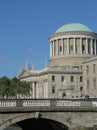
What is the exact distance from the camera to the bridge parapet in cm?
3360

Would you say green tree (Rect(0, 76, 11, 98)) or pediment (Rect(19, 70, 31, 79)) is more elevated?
pediment (Rect(19, 70, 31, 79))

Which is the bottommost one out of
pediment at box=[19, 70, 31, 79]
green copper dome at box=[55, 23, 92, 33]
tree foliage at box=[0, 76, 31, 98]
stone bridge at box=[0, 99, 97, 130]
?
stone bridge at box=[0, 99, 97, 130]

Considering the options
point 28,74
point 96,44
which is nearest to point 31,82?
point 28,74

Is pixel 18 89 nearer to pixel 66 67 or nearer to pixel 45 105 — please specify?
pixel 66 67

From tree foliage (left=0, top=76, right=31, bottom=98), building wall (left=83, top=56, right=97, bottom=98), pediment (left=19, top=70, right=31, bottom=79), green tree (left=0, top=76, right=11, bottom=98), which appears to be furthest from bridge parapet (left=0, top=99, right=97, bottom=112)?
pediment (left=19, top=70, right=31, bottom=79)

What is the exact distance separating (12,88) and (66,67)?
102 feet

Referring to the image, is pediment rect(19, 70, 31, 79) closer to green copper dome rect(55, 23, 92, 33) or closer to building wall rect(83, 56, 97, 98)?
green copper dome rect(55, 23, 92, 33)

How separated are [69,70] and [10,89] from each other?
80.4ft

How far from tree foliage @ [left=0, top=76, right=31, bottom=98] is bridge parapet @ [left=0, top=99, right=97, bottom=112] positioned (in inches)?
2581

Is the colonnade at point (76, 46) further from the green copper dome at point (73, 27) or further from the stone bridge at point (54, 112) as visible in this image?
the stone bridge at point (54, 112)

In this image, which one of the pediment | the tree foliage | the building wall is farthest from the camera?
the pediment

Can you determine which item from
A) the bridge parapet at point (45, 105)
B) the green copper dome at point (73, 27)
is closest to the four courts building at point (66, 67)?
the green copper dome at point (73, 27)

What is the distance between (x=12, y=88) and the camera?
104m

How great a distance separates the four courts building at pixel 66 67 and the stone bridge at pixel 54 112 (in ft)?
248
